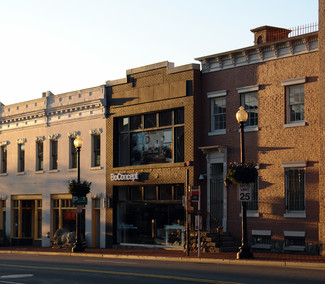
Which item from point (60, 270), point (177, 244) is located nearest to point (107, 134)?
point (177, 244)

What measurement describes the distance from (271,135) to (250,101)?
200 centimetres

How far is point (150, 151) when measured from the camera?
34.7m

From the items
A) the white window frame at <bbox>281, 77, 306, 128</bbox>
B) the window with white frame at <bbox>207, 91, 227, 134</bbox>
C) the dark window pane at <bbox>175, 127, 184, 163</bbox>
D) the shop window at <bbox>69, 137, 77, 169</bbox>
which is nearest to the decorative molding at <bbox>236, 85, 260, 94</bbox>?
the window with white frame at <bbox>207, 91, 227, 134</bbox>

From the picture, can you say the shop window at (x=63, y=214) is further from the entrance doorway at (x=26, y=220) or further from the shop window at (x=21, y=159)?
the shop window at (x=21, y=159)

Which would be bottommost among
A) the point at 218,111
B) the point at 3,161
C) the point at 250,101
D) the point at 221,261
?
the point at 221,261

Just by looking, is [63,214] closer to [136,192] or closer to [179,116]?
[136,192]

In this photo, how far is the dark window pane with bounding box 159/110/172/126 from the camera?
3359 centimetres

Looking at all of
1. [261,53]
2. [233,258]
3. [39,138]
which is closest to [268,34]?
[261,53]

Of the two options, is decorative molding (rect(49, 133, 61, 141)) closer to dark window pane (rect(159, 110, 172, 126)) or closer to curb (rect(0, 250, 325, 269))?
dark window pane (rect(159, 110, 172, 126))

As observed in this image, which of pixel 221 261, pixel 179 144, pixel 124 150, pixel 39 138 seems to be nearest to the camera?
pixel 221 261

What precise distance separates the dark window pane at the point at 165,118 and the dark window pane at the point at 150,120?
1.43 feet

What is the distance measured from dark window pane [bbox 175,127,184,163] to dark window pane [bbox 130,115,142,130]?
2968mm

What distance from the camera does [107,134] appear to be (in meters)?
37.1

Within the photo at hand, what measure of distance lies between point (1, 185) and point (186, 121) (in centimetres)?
1843
